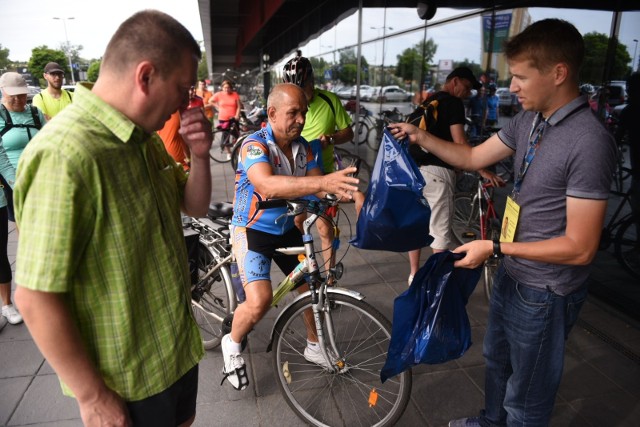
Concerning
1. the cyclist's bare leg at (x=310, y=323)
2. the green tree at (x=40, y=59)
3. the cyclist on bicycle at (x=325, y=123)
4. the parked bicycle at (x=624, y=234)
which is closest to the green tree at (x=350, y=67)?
the cyclist on bicycle at (x=325, y=123)

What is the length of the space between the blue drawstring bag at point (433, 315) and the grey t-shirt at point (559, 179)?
273 millimetres

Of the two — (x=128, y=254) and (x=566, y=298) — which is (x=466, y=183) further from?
(x=128, y=254)

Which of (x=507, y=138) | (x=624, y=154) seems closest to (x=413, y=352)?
(x=507, y=138)

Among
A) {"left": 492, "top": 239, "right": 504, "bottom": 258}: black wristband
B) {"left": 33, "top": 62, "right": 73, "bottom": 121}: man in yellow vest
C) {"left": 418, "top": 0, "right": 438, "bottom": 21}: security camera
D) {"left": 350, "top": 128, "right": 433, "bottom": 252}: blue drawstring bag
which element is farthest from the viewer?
{"left": 418, "top": 0, "right": 438, "bottom": 21}: security camera

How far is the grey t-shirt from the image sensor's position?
5.21 ft

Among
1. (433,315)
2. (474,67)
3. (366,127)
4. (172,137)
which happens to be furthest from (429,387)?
(366,127)

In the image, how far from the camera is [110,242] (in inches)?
45.8

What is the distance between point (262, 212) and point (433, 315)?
1.09 m

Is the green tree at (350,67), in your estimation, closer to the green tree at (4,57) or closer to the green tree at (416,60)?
the green tree at (416,60)

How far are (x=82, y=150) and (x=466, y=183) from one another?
264 inches

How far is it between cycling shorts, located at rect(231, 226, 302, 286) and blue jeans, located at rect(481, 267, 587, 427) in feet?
3.97

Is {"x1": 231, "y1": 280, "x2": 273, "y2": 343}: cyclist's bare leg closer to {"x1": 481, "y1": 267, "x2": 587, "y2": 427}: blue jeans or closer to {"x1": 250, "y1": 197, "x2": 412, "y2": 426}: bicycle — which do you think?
{"x1": 250, "y1": 197, "x2": 412, "y2": 426}: bicycle

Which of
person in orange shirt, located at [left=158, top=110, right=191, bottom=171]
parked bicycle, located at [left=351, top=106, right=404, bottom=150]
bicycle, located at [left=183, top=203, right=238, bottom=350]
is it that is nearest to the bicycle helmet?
bicycle, located at [left=183, top=203, right=238, bottom=350]

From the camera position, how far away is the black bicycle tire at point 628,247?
411 cm
